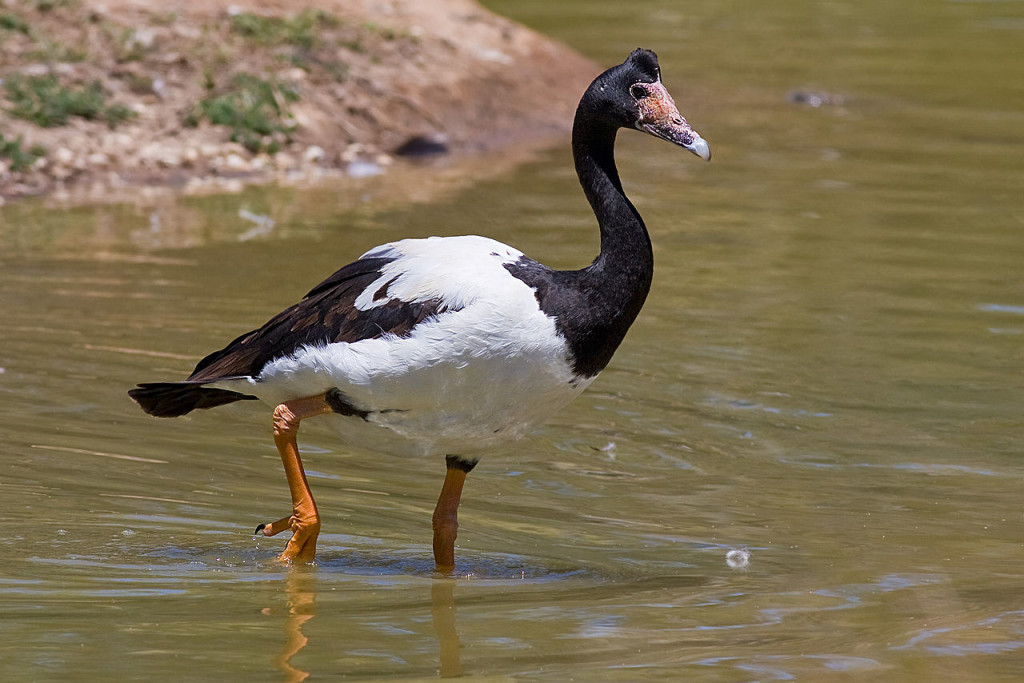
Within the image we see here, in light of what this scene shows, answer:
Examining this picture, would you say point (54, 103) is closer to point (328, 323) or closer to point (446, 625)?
point (328, 323)

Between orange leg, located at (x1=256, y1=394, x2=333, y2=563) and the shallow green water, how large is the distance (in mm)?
111

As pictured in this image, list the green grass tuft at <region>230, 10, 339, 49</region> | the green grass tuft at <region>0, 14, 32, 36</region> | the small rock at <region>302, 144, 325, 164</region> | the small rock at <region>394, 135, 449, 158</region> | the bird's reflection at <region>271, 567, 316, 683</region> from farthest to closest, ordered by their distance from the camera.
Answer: the green grass tuft at <region>230, 10, 339, 49</region>
the small rock at <region>394, 135, 449, 158</region>
the green grass tuft at <region>0, 14, 32, 36</region>
the small rock at <region>302, 144, 325, 164</region>
the bird's reflection at <region>271, 567, 316, 683</region>

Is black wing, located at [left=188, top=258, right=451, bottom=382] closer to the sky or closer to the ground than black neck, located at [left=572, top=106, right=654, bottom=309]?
closer to the ground

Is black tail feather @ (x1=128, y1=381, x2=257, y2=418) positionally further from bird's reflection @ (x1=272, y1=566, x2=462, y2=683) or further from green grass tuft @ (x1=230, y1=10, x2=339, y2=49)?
green grass tuft @ (x1=230, y1=10, x2=339, y2=49)

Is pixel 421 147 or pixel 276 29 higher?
pixel 276 29

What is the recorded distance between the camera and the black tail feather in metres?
6.02

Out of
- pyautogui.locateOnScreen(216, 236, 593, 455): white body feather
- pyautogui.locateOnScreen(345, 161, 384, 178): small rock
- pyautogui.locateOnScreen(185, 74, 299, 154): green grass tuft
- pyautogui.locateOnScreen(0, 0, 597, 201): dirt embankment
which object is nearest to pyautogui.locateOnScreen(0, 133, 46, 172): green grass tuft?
pyautogui.locateOnScreen(0, 0, 597, 201): dirt embankment

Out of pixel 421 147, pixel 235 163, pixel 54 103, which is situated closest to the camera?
pixel 54 103

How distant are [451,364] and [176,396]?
134cm

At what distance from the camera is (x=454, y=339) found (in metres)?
5.32

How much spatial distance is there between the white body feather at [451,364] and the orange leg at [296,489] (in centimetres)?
6

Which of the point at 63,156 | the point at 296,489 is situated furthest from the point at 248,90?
the point at 296,489

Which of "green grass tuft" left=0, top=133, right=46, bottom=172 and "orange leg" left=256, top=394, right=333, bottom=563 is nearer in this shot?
"orange leg" left=256, top=394, right=333, bottom=563

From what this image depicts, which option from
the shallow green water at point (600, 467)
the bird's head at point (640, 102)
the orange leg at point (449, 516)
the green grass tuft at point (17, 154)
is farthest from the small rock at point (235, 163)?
the bird's head at point (640, 102)
